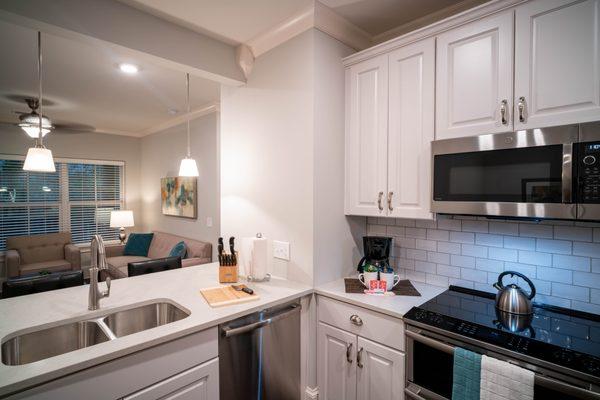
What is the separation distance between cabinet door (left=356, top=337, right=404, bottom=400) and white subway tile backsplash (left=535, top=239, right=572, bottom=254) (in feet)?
3.01

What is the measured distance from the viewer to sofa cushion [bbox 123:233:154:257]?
16.4ft

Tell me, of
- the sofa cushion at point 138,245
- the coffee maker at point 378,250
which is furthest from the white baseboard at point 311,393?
the sofa cushion at point 138,245

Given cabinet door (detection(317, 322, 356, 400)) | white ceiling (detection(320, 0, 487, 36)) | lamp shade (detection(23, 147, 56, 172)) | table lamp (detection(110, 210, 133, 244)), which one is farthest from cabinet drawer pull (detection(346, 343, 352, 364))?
table lamp (detection(110, 210, 133, 244))

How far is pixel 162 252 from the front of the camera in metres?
4.61

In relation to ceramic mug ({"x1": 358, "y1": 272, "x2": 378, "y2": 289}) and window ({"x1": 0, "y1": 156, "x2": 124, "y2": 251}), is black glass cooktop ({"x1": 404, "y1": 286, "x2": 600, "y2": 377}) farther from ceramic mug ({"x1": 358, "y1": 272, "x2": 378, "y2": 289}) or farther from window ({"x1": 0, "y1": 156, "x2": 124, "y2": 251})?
window ({"x1": 0, "y1": 156, "x2": 124, "y2": 251})

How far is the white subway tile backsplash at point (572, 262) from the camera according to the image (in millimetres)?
1463

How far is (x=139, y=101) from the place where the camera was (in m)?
3.84

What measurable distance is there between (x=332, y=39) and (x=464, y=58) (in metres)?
0.85

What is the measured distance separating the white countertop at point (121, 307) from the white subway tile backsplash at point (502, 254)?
1081 mm

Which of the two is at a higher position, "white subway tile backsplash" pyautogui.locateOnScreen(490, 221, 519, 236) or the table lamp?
"white subway tile backsplash" pyautogui.locateOnScreen(490, 221, 519, 236)

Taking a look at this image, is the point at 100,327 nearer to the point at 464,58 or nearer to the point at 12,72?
the point at 464,58

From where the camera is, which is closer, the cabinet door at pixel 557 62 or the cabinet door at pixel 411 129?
the cabinet door at pixel 557 62

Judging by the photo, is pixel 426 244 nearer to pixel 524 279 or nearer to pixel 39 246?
pixel 524 279

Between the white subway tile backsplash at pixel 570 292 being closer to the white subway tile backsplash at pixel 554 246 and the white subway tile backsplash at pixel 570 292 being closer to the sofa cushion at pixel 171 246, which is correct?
the white subway tile backsplash at pixel 554 246
